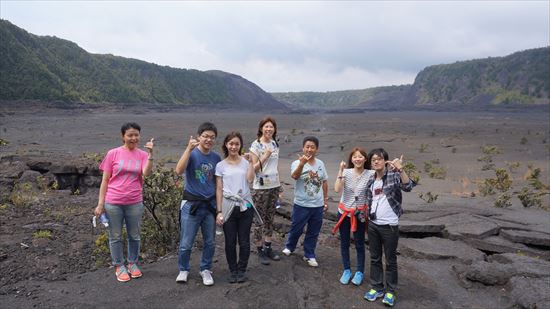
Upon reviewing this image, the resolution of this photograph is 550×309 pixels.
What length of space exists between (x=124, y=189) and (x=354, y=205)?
8.09ft

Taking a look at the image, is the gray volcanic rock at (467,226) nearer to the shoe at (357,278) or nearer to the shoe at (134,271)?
the shoe at (357,278)

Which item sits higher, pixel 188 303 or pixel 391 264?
pixel 391 264

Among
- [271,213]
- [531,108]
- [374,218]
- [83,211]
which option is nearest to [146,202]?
[271,213]

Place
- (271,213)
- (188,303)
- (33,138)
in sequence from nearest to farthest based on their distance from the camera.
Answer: (188,303), (271,213), (33,138)

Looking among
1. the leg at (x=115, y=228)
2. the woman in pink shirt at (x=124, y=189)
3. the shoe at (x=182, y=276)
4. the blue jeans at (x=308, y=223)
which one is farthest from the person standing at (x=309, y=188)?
the leg at (x=115, y=228)

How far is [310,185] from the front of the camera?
15.9 feet

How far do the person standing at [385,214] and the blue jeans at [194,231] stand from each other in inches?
67.0

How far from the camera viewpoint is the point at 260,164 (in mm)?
4664

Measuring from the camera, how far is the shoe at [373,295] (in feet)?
14.1

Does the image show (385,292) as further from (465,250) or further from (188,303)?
(465,250)

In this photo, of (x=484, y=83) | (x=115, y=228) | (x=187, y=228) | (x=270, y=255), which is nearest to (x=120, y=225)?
(x=115, y=228)

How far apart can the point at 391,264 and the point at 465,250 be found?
2927mm

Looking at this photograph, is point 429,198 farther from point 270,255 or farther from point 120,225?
point 120,225

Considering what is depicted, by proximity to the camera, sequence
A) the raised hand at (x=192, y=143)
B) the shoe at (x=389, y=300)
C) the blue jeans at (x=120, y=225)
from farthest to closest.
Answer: the blue jeans at (x=120, y=225)
the shoe at (x=389, y=300)
the raised hand at (x=192, y=143)
